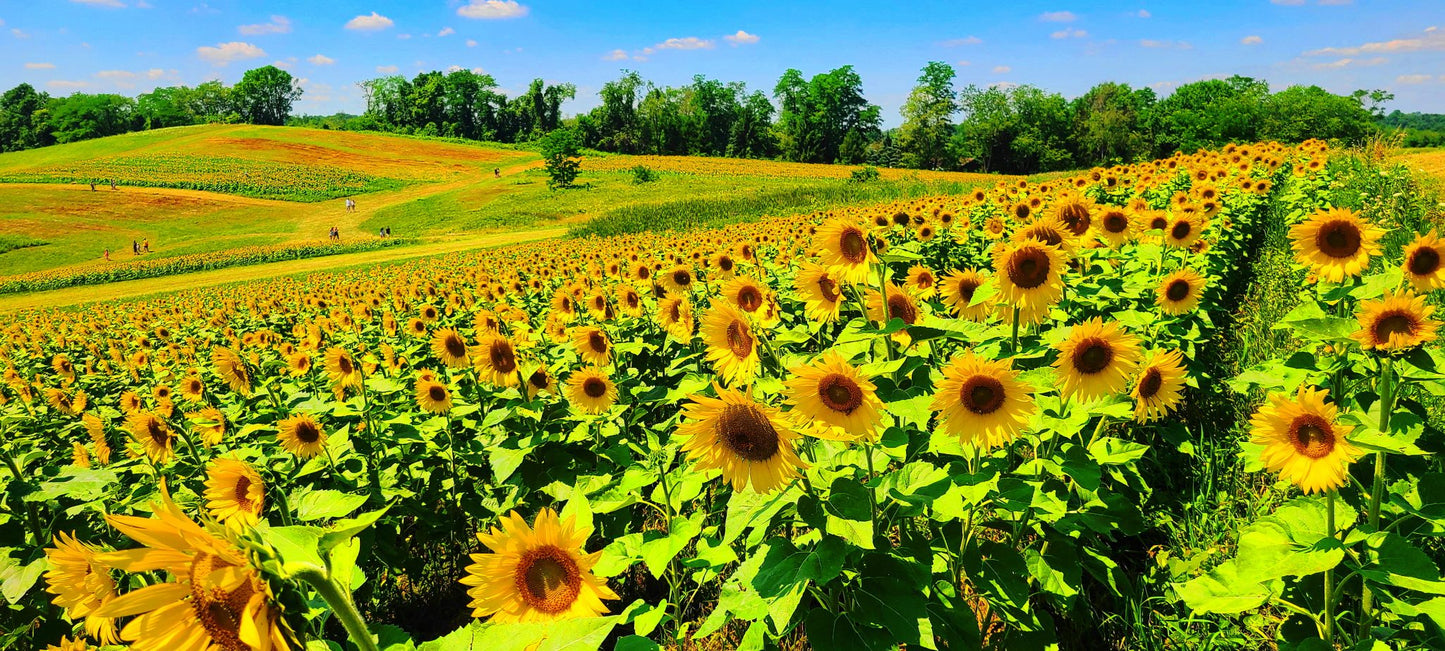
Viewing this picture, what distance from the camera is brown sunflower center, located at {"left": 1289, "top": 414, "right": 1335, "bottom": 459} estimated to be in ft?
6.29

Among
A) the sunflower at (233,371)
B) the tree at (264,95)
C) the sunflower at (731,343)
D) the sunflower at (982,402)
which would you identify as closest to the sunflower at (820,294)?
the sunflower at (731,343)

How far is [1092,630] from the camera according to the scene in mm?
2912

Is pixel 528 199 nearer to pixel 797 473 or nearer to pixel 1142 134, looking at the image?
pixel 797 473

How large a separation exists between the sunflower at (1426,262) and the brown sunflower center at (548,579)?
10.6ft

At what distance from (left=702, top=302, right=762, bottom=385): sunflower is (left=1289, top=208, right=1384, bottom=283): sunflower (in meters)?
2.67

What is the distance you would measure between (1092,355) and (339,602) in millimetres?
2300

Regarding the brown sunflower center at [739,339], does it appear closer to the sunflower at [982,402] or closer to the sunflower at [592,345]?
the sunflower at [982,402]

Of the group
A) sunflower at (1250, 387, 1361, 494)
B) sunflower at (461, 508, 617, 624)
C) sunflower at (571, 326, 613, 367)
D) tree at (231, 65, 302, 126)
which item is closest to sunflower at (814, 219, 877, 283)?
sunflower at (1250, 387, 1361, 494)

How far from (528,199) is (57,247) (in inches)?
1132

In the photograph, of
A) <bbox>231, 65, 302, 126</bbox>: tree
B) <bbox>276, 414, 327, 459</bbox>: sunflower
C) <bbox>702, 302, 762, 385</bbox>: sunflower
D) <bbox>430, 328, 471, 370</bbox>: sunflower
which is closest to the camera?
<bbox>702, 302, 762, 385</bbox>: sunflower

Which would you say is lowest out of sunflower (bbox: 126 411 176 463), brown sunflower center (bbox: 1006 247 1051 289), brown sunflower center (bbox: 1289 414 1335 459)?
sunflower (bbox: 126 411 176 463)

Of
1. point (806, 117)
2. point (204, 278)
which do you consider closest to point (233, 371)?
point (204, 278)

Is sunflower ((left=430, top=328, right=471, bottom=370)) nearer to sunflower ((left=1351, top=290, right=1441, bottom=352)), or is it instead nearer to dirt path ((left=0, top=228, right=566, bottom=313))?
sunflower ((left=1351, top=290, right=1441, bottom=352))

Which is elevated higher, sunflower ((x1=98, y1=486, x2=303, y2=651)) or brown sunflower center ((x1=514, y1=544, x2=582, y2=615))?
sunflower ((x1=98, y1=486, x2=303, y2=651))
